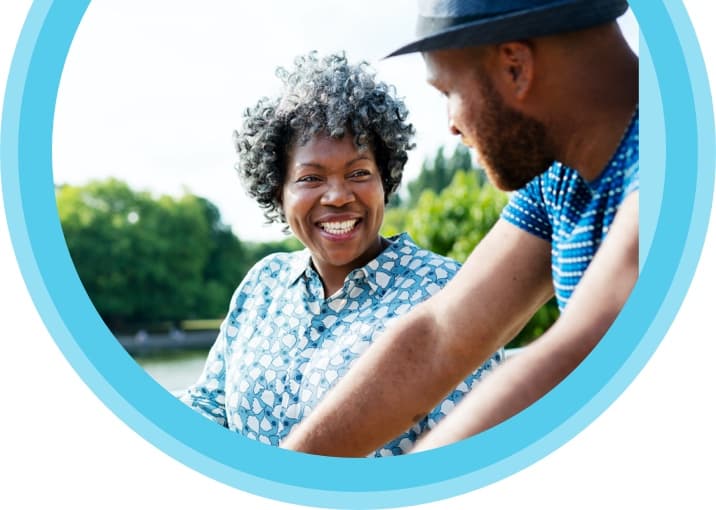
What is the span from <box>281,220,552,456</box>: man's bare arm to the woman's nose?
0.82 meters

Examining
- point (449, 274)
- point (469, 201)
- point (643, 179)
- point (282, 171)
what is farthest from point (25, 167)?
point (469, 201)

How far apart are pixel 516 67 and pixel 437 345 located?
22.0 inches

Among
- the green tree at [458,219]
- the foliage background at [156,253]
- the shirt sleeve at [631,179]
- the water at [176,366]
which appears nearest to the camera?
the shirt sleeve at [631,179]

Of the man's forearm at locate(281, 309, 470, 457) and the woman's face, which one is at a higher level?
the woman's face

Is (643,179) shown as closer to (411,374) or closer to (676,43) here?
(676,43)

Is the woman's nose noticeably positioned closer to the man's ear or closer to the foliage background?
the man's ear

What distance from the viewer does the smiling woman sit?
2.44 meters

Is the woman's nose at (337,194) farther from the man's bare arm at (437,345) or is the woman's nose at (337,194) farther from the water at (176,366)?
the water at (176,366)

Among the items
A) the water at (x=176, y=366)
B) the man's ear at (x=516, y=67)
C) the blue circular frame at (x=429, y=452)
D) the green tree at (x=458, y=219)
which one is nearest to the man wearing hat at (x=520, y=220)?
the man's ear at (x=516, y=67)

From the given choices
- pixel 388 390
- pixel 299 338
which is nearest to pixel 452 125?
pixel 388 390

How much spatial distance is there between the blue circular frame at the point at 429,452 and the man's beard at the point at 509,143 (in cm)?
25

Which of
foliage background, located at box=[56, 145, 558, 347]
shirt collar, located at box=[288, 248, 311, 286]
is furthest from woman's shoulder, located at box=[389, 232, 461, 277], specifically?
foliage background, located at box=[56, 145, 558, 347]

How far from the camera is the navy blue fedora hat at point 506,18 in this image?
159 cm

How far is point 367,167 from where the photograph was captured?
2676 millimetres
